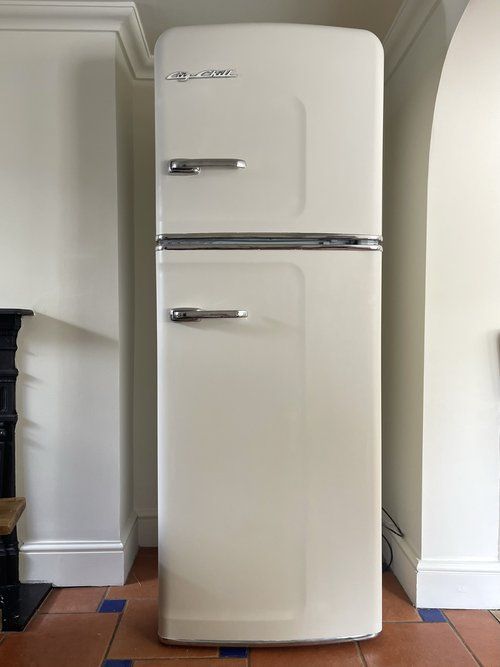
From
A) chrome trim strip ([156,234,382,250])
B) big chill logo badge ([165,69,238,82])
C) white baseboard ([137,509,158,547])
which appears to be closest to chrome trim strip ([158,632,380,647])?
white baseboard ([137,509,158,547])

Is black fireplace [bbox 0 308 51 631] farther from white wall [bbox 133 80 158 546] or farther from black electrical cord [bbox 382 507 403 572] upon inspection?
black electrical cord [bbox 382 507 403 572]

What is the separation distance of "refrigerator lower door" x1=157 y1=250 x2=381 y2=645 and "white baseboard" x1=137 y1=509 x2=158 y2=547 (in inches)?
32.5

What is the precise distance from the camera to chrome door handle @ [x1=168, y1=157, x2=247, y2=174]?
168 cm

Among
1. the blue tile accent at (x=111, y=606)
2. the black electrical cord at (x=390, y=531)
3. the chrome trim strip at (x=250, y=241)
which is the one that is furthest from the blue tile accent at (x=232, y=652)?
the chrome trim strip at (x=250, y=241)

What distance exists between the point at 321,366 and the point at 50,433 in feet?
3.60

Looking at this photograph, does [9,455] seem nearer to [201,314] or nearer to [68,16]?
[201,314]

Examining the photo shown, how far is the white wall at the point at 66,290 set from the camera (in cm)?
213

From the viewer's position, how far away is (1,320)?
2.01 metres

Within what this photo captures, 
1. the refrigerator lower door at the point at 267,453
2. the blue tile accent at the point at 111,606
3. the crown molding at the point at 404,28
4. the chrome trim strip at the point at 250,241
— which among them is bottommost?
the blue tile accent at the point at 111,606

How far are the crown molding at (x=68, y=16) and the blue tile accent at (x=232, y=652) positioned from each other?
7.08 ft

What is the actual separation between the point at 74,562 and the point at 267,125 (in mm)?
1701

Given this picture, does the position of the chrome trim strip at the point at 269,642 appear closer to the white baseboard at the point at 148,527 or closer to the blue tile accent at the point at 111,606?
the blue tile accent at the point at 111,606

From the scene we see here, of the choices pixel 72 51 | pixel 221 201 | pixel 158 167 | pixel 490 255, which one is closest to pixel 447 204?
pixel 490 255

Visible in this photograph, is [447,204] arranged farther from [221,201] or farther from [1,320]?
[1,320]
